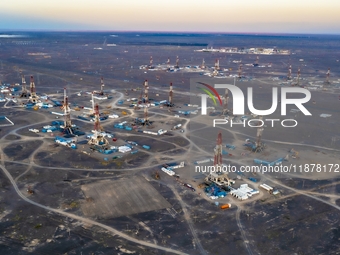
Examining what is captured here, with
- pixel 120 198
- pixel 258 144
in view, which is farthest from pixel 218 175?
pixel 258 144

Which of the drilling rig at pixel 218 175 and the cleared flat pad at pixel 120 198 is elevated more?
the drilling rig at pixel 218 175

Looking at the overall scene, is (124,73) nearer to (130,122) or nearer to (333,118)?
(130,122)

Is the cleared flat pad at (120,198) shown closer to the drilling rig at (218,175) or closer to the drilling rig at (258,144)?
the drilling rig at (218,175)

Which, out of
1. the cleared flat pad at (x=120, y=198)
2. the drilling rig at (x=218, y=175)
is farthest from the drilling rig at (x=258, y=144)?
the cleared flat pad at (x=120, y=198)

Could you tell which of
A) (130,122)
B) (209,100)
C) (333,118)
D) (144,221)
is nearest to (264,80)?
(209,100)

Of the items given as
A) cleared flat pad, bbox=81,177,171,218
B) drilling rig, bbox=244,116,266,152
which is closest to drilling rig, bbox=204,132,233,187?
cleared flat pad, bbox=81,177,171,218

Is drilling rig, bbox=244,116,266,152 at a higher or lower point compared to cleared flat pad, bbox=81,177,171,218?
higher

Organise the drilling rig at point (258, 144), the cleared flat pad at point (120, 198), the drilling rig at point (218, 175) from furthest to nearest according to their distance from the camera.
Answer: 1. the drilling rig at point (258, 144)
2. the drilling rig at point (218, 175)
3. the cleared flat pad at point (120, 198)

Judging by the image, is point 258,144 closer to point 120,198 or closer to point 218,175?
point 218,175

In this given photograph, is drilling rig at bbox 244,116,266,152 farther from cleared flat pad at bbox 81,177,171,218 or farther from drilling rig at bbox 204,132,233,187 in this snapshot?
cleared flat pad at bbox 81,177,171,218
